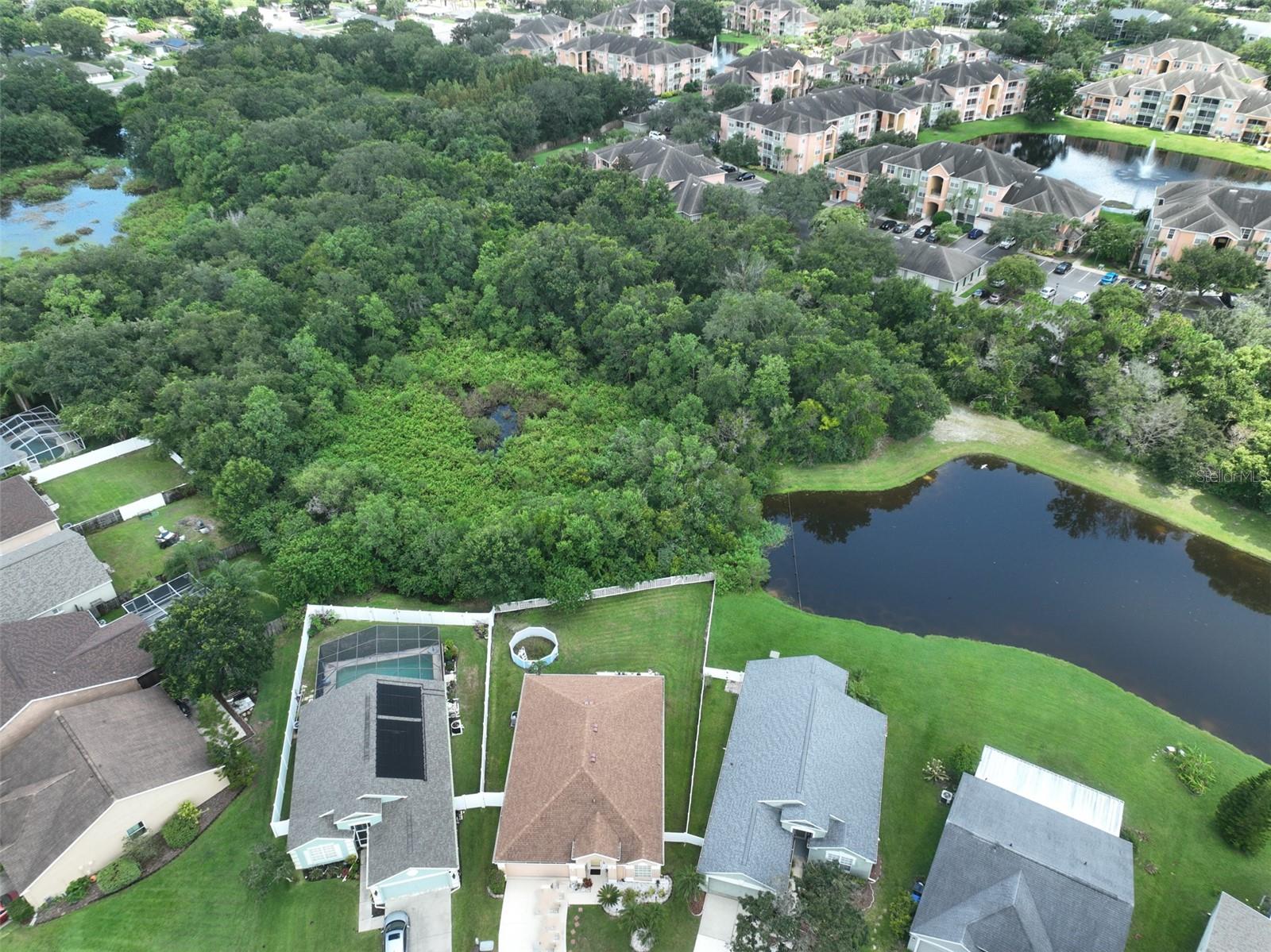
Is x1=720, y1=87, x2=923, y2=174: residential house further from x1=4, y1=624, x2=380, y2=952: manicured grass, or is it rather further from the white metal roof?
x1=4, y1=624, x2=380, y2=952: manicured grass

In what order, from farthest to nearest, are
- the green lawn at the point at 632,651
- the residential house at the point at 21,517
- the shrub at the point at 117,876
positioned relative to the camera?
the residential house at the point at 21,517, the green lawn at the point at 632,651, the shrub at the point at 117,876

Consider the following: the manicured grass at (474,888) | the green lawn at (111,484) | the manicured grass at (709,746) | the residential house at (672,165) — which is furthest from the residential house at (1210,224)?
the green lawn at (111,484)

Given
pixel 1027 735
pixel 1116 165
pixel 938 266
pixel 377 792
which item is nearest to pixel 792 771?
pixel 1027 735

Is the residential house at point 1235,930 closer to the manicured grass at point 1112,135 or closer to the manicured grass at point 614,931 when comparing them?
the manicured grass at point 614,931

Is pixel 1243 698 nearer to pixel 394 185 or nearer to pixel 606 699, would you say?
pixel 606 699

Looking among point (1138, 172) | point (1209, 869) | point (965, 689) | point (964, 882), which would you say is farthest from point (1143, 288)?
point (964, 882)

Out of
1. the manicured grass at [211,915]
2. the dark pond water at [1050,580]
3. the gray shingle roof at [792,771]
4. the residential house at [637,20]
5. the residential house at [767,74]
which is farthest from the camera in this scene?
the residential house at [637,20]

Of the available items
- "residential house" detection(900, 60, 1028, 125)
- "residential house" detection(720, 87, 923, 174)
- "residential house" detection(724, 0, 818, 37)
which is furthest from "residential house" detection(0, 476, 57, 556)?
"residential house" detection(724, 0, 818, 37)
